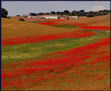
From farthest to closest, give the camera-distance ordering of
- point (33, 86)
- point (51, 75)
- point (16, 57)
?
point (16, 57) → point (51, 75) → point (33, 86)

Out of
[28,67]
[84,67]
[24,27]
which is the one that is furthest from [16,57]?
[24,27]

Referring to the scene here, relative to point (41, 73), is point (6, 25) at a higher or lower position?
higher

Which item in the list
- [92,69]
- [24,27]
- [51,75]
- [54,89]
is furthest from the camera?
[24,27]

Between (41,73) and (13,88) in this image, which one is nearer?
(13,88)

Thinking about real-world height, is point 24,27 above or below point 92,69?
above

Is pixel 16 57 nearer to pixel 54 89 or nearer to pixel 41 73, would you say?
pixel 41 73

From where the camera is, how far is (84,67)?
23.2 metres

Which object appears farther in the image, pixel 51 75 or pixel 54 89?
pixel 51 75

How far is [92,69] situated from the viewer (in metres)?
22.5

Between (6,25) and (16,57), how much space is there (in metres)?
40.8

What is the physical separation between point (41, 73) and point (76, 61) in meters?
6.02

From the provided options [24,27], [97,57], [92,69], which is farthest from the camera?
[24,27]

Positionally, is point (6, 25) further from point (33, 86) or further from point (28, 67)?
point (33, 86)

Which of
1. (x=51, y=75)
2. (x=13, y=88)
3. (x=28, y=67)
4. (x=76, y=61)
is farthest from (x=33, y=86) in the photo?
(x=76, y=61)
